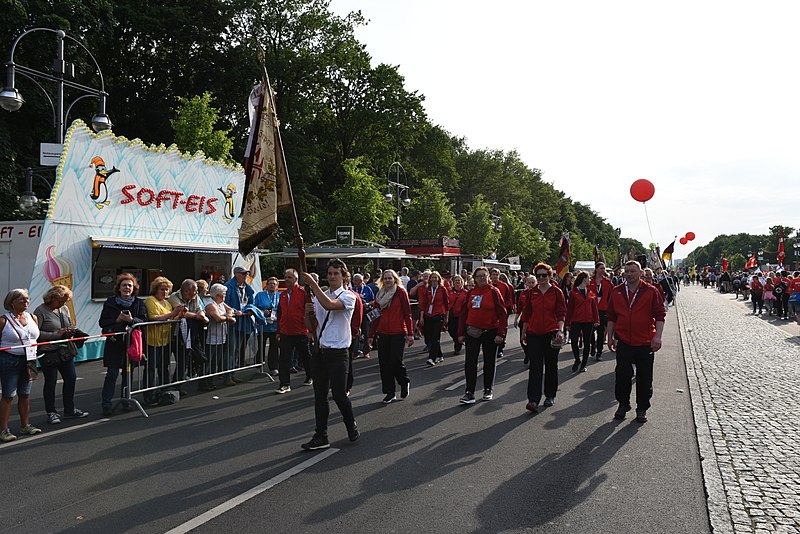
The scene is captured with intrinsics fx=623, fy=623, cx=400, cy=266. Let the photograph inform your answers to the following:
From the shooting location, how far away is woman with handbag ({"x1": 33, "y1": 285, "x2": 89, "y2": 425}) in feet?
24.1

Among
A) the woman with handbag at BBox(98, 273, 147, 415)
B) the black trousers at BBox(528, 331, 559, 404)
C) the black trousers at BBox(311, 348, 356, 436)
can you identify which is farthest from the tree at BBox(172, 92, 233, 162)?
the black trousers at BBox(311, 348, 356, 436)

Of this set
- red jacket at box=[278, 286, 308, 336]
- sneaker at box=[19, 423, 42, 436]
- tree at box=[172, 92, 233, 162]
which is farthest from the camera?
tree at box=[172, 92, 233, 162]

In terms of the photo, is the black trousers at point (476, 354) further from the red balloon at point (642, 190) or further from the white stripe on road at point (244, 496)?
the red balloon at point (642, 190)

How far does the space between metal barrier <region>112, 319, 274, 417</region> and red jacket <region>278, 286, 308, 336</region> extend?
1.01 meters

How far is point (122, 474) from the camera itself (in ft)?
18.0

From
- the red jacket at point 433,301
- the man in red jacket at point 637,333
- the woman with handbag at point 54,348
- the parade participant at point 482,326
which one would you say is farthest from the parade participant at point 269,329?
the man in red jacket at point 637,333

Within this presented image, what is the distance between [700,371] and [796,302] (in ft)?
38.0

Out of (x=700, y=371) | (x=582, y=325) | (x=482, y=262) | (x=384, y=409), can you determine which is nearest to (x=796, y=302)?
(x=700, y=371)

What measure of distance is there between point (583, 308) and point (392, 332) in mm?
4879

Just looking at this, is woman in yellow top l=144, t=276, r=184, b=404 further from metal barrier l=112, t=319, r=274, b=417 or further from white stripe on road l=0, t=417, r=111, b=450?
white stripe on road l=0, t=417, r=111, b=450

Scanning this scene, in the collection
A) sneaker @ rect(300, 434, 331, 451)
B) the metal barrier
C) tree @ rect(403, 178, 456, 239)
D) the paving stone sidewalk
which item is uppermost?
tree @ rect(403, 178, 456, 239)

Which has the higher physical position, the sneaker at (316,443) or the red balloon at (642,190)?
the red balloon at (642,190)

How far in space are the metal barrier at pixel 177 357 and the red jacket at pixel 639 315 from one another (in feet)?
18.8

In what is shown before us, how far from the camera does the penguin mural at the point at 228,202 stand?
723 inches
